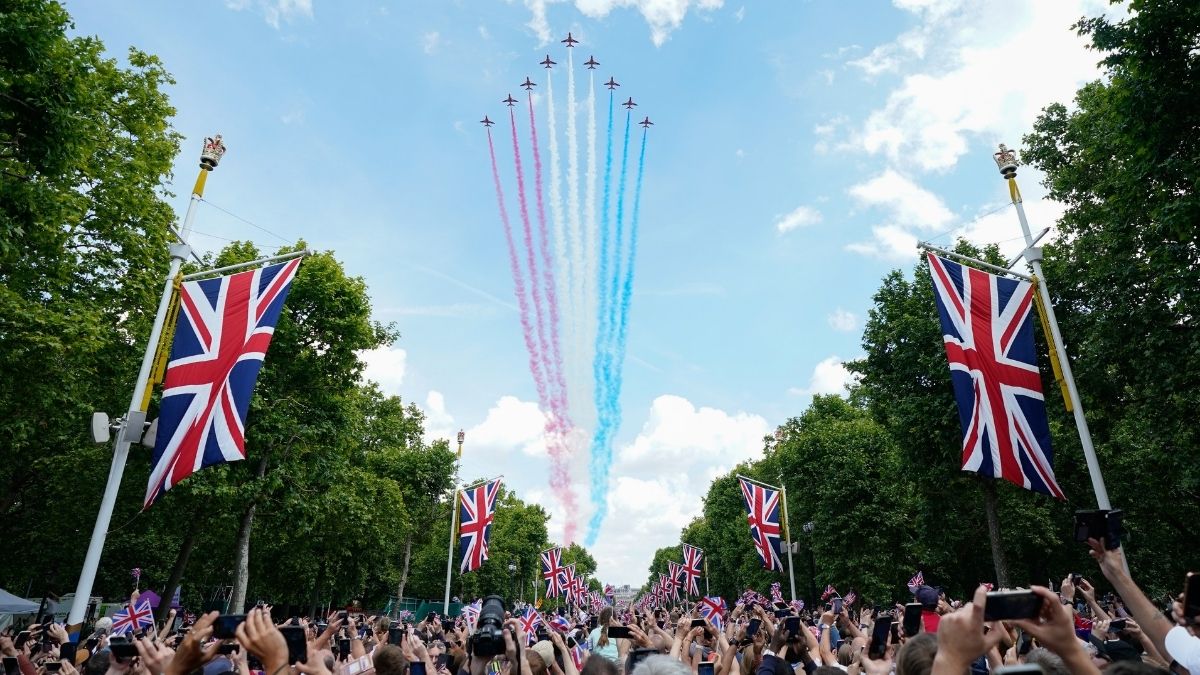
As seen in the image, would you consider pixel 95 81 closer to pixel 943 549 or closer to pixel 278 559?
pixel 278 559

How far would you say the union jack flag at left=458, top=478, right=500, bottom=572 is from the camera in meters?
25.1

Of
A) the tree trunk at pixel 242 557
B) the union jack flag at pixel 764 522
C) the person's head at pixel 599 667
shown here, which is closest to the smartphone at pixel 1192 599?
the person's head at pixel 599 667

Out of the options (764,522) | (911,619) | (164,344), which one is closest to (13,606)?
(164,344)

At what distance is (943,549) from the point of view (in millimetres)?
34500

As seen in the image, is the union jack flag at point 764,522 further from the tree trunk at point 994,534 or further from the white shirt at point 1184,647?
the white shirt at point 1184,647

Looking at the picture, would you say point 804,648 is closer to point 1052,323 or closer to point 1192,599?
point 1192,599

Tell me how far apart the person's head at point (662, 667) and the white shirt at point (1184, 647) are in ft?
9.54

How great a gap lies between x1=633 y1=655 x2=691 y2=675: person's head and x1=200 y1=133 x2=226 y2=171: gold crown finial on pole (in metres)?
15.4

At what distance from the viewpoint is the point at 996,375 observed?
12.6 metres

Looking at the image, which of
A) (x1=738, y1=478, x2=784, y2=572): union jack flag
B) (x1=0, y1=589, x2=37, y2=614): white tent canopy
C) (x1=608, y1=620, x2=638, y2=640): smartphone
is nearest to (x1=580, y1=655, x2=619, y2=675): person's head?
(x1=608, y1=620, x2=638, y2=640): smartphone

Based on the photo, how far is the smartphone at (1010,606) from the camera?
2564 millimetres

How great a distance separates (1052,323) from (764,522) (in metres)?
16.5

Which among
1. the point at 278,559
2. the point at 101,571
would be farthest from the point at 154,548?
the point at 278,559

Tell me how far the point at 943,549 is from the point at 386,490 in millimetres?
30419
